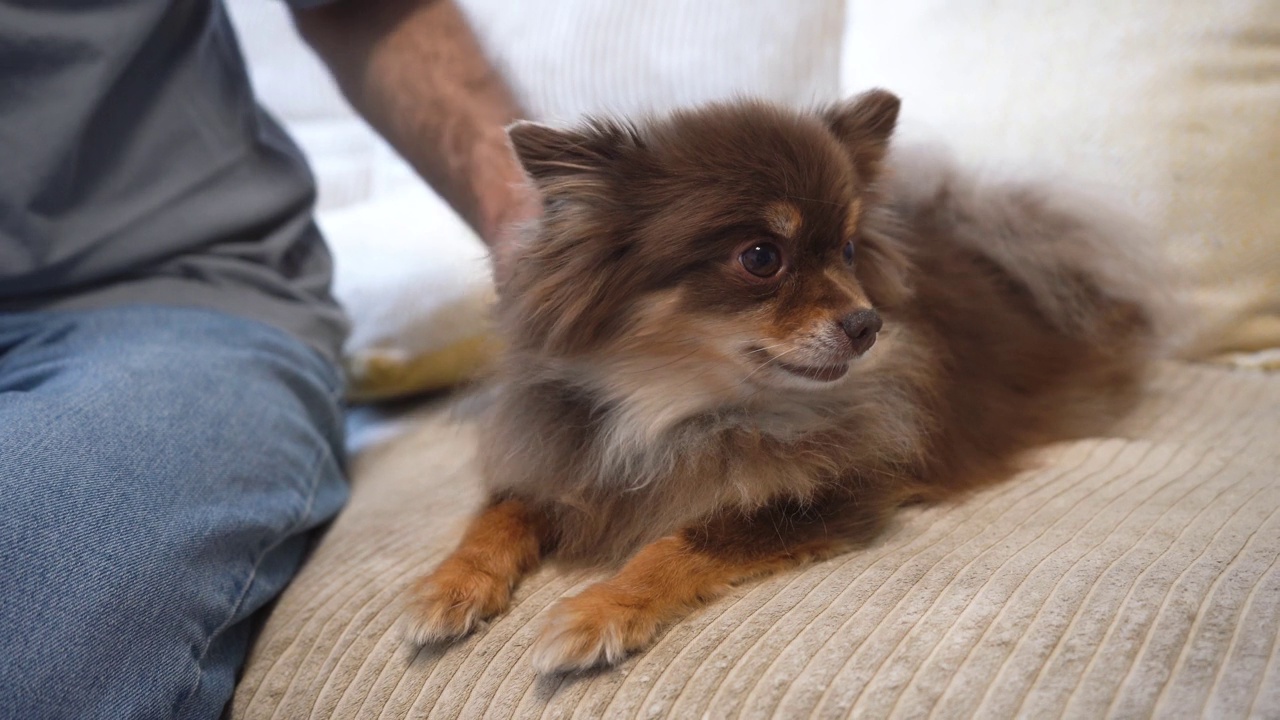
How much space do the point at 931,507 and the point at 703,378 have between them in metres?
0.42

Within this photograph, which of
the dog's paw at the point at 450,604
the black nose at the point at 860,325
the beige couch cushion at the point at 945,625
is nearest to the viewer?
the beige couch cushion at the point at 945,625

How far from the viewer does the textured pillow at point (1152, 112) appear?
5.74ft

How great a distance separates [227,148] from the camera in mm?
1801

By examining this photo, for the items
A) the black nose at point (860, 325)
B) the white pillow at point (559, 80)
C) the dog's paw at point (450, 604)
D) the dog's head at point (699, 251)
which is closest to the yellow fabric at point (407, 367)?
the white pillow at point (559, 80)

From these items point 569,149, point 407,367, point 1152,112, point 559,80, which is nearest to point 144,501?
point 569,149

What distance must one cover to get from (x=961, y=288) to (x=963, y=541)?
67cm

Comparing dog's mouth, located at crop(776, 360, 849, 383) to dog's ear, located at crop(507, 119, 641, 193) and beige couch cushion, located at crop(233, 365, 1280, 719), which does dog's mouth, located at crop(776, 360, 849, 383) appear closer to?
beige couch cushion, located at crop(233, 365, 1280, 719)

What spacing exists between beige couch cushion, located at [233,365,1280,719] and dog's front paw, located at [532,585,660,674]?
0.02 meters

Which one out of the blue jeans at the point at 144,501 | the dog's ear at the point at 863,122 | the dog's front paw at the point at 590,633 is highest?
the dog's ear at the point at 863,122

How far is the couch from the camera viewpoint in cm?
98

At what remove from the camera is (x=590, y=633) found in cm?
108

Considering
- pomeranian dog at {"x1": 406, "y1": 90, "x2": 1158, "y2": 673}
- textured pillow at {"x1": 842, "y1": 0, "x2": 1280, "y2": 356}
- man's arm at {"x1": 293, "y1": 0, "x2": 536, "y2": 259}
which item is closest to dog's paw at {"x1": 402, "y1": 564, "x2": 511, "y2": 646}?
pomeranian dog at {"x1": 406, "y1": 90, "x2": 1158, "y2": 673}

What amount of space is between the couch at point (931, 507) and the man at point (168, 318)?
16 centimetres

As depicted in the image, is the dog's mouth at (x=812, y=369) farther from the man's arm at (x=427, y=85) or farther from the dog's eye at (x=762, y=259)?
the man's arm at (x=427, y=85)
